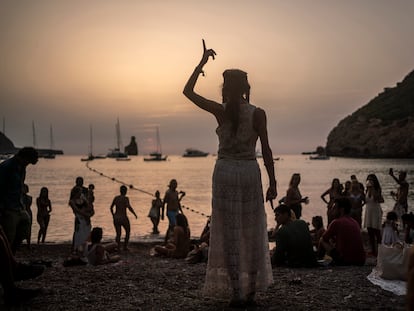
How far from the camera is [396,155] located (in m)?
146

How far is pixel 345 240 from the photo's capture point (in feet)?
30.3

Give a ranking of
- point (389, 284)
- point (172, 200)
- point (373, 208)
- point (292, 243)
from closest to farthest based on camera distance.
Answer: point (389, 284)
point (292, 243)
point (373, 208)
point (172, 200)

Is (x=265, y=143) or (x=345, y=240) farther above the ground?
(x=265, y=143)

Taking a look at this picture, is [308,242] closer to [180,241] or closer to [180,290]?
[180,290]

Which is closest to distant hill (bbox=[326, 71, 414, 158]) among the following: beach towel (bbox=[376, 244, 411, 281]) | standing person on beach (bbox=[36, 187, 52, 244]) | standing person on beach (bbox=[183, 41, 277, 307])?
standing person on beach (bbox=[36, 187, 52, 244])

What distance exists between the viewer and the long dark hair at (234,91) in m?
5.72

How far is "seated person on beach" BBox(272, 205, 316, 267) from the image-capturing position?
29.6ft

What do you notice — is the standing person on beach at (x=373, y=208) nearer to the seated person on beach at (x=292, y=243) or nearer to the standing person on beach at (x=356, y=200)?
the standing person on beach at (x=356, y=200)

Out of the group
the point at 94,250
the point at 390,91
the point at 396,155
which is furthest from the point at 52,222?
the point at 390,91

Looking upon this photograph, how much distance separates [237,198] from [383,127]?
148 metres

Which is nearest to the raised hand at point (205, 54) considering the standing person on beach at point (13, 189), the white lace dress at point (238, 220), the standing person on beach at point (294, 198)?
the white lace dress at point (238, 220)

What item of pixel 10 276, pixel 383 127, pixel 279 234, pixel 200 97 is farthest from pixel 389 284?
pixel 383 127

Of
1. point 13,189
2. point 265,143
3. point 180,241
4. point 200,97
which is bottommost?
point 180,241

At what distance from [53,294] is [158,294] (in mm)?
1345
